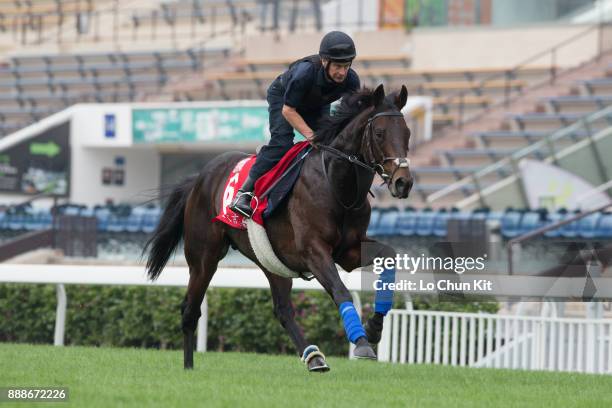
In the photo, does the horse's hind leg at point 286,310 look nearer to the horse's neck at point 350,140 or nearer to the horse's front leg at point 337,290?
the horse's front leg at point 337,290

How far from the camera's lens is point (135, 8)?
32281 mm

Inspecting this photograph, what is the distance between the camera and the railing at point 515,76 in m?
21.7

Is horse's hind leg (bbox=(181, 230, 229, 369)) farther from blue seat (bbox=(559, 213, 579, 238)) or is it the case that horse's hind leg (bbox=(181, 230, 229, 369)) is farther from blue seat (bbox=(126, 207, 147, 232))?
blue seat (bbox=(126, 207, 147, 232))

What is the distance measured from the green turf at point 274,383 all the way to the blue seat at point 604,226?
612 centimetres

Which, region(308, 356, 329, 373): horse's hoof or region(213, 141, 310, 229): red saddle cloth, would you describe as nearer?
region(308, 356, 329, 373): horse's hoof

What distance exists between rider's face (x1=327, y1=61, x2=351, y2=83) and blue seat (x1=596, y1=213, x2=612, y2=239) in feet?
24.9

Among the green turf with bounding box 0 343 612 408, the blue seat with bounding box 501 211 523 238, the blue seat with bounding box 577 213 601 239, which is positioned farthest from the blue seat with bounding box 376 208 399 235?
the green turf with bounding box 0 343 612 408

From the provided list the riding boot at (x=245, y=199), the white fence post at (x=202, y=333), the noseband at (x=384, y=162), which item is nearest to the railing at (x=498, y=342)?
the white fence post at (x=202, y=333)

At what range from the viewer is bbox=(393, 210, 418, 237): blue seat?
15.3m

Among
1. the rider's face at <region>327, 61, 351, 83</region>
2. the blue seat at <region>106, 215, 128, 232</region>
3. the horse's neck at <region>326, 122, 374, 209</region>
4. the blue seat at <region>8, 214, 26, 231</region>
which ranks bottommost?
the blue seat at <region>8, 214, 26, 231</region>

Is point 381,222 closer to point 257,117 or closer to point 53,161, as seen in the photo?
point 257,117

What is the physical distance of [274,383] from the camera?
642 cm

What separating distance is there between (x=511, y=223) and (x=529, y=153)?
3672 millimetres

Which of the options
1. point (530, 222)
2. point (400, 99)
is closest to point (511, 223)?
point (530, 222)
